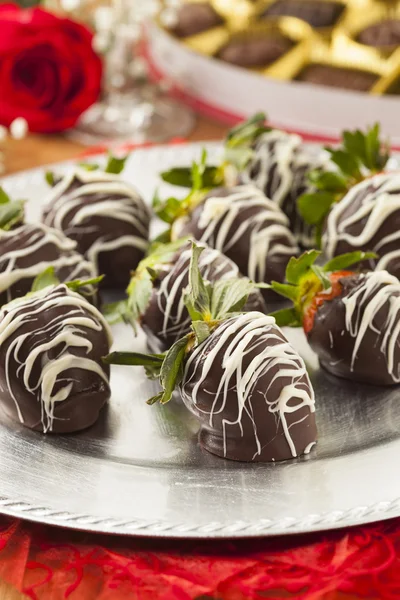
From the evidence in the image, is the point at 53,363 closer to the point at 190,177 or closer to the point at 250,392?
the point at 250,392

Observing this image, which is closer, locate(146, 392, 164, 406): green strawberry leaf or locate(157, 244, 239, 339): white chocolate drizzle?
locate(146, 392, 164, 406): green strawberry leaf

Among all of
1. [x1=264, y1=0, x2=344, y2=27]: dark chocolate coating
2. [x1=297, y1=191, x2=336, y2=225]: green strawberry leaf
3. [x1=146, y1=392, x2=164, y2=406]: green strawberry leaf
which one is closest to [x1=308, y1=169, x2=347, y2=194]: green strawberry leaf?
[x1=297, y1=191, x2=336, y2=225]: green strawberry leaf

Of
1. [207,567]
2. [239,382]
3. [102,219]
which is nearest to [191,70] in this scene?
[102,219]

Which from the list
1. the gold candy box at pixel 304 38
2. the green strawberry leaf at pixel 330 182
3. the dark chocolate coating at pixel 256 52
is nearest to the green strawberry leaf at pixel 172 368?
the green strawberry leaf at pixel 330 182

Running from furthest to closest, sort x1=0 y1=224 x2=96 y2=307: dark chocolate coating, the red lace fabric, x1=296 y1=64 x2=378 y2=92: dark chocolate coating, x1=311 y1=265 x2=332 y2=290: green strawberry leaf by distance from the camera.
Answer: x1=296 y1=64 x2=378 y2=92: dark chocolate coating < x1=0 y1=224 x2=96 y2=307: dark chocolate coating < x1=311 y1=265 x2=332 y2=290: green strawberry leaf < the red lace fabric

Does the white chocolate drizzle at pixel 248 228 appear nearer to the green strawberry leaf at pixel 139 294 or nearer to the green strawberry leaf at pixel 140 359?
the green strawberry leaf at pixel 139 294

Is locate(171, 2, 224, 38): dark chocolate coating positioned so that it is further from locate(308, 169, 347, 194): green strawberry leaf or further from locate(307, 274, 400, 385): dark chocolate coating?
locate(307, 274, 400, 385): dark chocolate coating

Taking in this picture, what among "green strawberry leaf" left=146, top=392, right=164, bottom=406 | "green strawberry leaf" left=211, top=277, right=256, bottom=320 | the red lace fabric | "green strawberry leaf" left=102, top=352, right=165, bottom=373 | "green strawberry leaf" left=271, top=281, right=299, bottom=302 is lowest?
the red lace fabric
